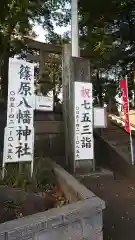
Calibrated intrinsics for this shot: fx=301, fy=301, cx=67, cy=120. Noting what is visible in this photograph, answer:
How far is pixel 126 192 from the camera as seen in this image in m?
5.96

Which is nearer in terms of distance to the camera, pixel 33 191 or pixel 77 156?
pixel 33 191

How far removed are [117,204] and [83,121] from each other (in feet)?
7.25

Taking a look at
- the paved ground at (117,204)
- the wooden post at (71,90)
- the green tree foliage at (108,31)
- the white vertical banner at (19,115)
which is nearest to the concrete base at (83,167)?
the wooden post at (71,90)

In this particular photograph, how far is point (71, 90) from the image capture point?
7012 millimetres

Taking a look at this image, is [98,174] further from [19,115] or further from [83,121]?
[19,115]

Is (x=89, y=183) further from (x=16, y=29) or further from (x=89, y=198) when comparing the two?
(x=16, y=29)

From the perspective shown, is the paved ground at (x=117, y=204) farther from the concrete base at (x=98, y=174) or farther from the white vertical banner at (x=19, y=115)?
the white vertical banner at (x=19, y=115)

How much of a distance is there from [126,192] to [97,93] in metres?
8.70

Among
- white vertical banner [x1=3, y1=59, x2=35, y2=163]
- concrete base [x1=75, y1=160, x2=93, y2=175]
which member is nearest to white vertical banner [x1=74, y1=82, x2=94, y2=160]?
concrete base [x1=75, y1=160, x2=93, y2=175]

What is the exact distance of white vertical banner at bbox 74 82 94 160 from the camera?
673 cm

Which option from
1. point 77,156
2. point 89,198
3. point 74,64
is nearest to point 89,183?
point 77,156

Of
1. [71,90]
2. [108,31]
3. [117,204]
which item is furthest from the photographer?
[108,31]

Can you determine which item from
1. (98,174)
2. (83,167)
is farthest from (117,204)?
(83,167)

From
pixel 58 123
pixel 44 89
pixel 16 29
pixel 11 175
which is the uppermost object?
pixel 16 29
